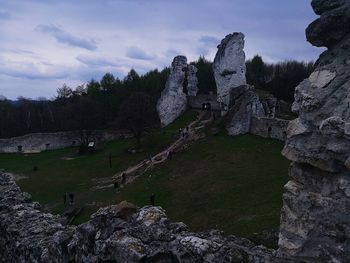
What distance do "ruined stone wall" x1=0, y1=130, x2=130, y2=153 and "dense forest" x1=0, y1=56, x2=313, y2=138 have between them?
2.46 metres

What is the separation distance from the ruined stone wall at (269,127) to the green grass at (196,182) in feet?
2.24

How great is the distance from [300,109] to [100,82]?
2594 inches

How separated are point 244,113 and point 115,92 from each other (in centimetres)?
3435

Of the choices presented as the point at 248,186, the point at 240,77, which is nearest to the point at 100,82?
the point at 240,77

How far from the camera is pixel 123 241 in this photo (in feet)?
→ 28.8

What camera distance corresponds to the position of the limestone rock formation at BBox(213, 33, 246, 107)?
4391 centimetres

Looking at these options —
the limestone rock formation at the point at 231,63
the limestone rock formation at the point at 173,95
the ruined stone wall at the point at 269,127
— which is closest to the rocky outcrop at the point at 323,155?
the ruined stone wall at the point at 269,127

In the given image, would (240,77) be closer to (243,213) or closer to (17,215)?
(243,213)

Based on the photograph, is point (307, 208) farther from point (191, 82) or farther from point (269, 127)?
point (191, 82)

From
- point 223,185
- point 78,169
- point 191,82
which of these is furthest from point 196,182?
point 191,82

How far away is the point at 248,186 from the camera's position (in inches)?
945

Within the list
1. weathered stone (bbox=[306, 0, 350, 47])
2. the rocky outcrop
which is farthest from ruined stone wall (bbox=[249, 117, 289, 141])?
the rocky outcrop

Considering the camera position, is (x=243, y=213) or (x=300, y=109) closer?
(x=300, y=109)

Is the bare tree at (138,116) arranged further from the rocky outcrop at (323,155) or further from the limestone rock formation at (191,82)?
the rocky outcrop at (323,155)
